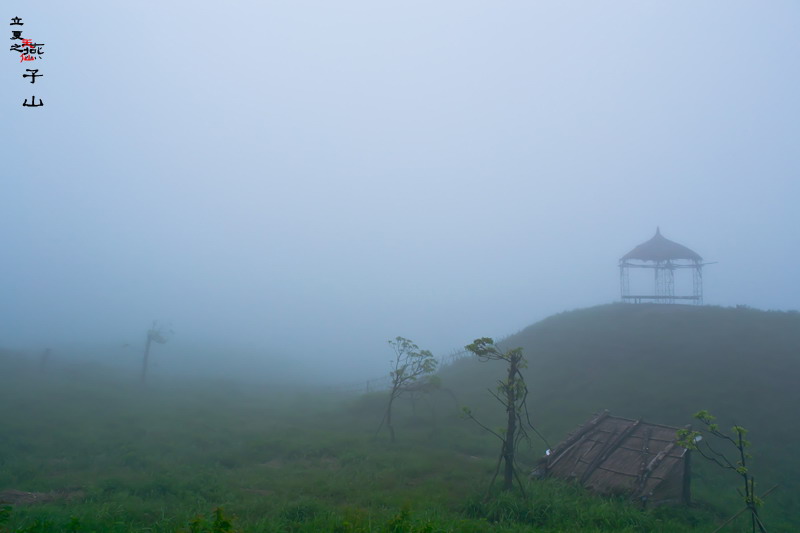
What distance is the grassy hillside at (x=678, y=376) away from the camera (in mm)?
16969

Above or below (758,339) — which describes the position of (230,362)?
below

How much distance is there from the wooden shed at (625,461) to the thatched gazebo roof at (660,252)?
1894 cm

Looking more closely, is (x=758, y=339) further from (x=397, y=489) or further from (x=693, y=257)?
(x=397, y=489)

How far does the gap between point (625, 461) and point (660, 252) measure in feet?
70.7

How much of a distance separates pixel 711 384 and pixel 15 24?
88.5 feet

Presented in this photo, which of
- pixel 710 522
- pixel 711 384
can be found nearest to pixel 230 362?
pixel 711 384

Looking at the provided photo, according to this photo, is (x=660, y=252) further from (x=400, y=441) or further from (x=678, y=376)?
(x=400, y=441)

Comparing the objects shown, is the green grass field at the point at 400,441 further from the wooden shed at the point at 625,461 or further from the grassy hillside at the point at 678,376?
the wooden shed at the point at 625,461

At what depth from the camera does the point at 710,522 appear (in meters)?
11.9

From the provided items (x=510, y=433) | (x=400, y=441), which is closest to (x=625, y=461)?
(x=510, y=433)

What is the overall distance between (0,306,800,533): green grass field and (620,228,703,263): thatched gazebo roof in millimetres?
3651

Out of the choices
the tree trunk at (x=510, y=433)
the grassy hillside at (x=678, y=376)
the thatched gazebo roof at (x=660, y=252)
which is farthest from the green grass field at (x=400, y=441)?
the thatched gazebo roof at (x=660, y=252)

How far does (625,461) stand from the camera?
1391 cm

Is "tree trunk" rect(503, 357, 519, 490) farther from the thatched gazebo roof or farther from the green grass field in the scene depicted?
the thatched gazebo roof
